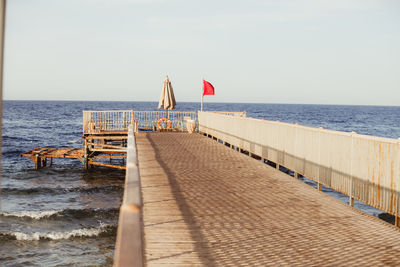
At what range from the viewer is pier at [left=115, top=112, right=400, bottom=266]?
14.1ft

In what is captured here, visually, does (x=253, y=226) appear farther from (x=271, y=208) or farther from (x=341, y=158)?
(x=341, y=158)

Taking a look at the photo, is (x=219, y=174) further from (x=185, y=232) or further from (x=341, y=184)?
(x=185, y=232)

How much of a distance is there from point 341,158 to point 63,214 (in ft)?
40.4

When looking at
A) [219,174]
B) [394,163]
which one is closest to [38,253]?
[219,174]

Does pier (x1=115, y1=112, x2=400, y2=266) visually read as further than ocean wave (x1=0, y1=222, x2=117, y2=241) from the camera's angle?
No

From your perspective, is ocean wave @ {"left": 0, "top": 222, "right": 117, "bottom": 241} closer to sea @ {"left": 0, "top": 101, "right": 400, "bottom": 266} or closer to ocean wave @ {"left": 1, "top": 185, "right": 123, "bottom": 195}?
sea @ {"left": 0, "top": 101, "right": 400, "bottom": 266}

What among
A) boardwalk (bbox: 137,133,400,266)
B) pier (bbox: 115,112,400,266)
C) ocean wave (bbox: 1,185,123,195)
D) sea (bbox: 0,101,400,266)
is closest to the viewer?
pier (bbox: 115,112,400,266)

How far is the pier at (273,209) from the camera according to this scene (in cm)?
430

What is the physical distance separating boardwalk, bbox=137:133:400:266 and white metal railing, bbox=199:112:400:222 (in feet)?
1.38

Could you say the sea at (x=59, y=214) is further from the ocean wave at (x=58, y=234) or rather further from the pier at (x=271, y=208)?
the pier at (x=271, y=208)

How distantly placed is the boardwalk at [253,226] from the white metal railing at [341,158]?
1.38ft

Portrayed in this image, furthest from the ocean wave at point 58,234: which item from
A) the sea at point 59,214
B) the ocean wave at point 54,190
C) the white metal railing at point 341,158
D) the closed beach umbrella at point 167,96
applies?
the closed beach umbrella at point 167,96

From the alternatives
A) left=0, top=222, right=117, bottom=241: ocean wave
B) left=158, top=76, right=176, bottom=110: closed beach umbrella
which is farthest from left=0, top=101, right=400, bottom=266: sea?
left=158, top=76, right=176, bottom=110: closed beach umbrella

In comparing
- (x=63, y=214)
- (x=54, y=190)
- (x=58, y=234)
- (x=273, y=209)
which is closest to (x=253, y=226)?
(x=273, y=209)
